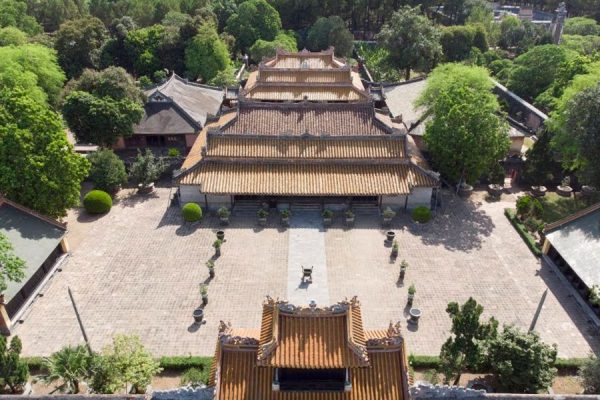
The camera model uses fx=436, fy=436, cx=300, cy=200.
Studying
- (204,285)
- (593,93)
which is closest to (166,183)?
(204,285)

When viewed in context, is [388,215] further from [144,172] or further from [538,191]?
[144,172]

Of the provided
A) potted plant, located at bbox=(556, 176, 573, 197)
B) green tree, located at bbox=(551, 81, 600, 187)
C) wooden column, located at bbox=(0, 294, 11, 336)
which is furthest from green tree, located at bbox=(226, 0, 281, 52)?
wooden column, located at bbox=(0, 294, 11, 336)

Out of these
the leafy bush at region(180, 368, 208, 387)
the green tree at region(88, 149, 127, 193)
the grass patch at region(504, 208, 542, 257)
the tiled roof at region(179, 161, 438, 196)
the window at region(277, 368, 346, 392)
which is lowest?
the window at region(277, 368, 346, 392)

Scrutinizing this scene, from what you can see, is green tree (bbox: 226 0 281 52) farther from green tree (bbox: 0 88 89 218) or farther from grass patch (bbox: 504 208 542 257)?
grass patch (bbox: 504 208 542 257)

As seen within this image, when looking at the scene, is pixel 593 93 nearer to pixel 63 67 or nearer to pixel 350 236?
pixel 350 236

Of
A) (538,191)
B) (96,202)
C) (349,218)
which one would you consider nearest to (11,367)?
(96,202)

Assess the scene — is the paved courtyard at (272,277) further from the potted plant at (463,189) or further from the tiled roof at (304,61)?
the tiled roof at (304,61)
